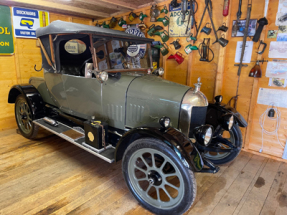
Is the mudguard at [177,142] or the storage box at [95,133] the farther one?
the storage box at [95,133]

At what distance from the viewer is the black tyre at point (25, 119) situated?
10.8 ft

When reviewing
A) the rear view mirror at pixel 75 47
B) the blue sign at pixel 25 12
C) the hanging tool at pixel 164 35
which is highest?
the blue sign at pixel 25 12

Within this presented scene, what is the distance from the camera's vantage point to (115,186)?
2295 millimetres

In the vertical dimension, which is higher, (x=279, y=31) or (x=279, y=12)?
(x=279, y=12)

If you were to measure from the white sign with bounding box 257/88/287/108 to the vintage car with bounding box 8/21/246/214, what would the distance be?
2.71 feet

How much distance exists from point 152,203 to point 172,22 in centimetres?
328

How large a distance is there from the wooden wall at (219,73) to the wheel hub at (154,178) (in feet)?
6.90

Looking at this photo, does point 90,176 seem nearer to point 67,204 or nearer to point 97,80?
point 67,204

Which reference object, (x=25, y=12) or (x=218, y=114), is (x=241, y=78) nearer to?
(x=218, y=114)

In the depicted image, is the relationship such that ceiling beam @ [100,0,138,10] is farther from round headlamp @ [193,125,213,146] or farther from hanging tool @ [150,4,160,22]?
round headlamp @ [193,125,213,146]

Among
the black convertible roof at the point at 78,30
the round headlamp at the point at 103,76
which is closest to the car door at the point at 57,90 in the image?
the black convertible roof at the point at 78,30

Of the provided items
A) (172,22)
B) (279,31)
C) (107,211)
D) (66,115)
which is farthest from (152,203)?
(172,22)

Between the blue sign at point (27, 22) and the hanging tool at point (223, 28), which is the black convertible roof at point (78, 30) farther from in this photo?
the blue sign at point (27, 22)

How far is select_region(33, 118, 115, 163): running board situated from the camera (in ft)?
7.10
